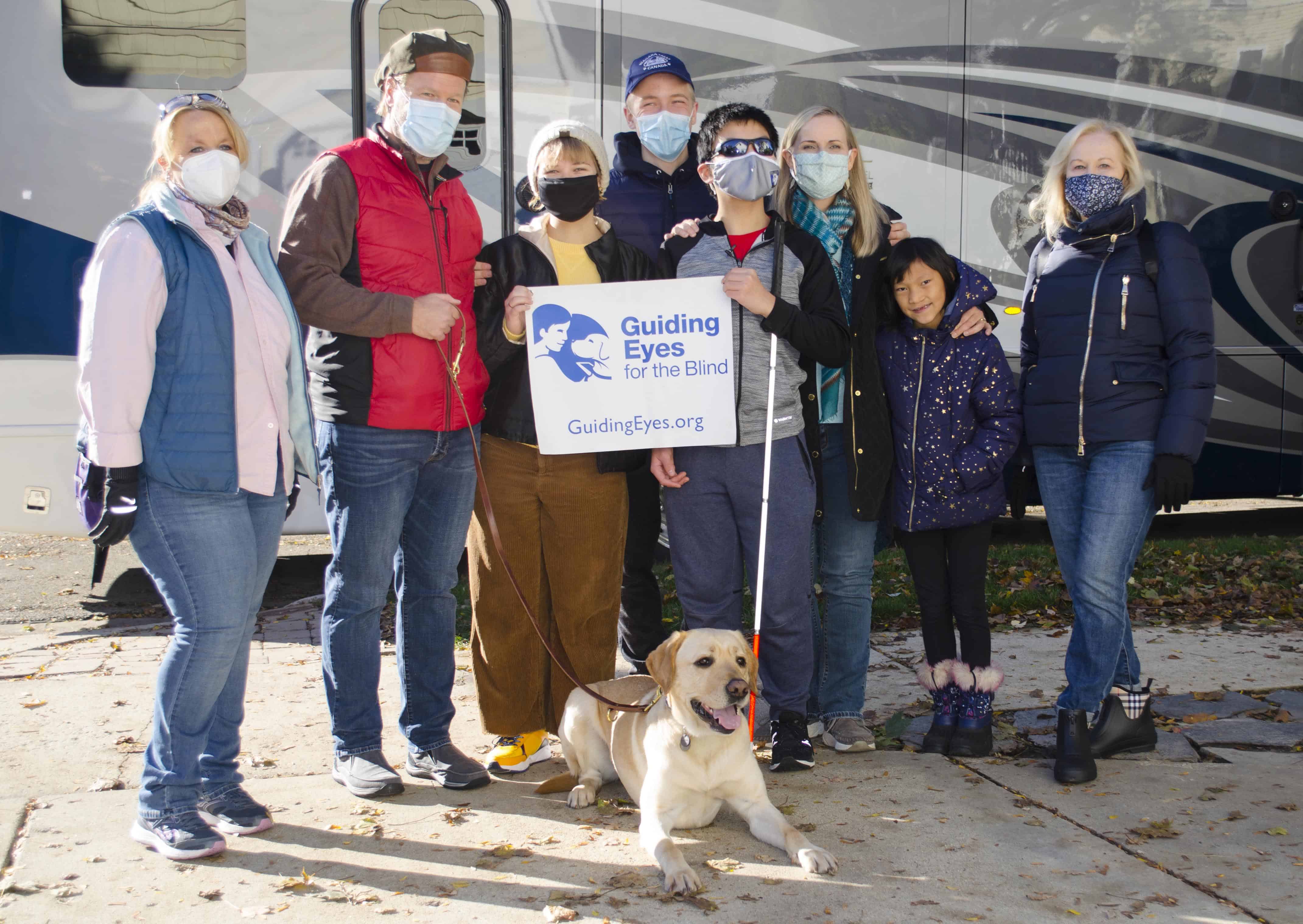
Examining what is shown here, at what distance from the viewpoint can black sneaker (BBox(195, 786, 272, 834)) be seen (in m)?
3.44

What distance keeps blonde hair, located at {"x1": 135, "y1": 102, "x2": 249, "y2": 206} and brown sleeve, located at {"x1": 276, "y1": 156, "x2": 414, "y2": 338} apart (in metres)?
0.25

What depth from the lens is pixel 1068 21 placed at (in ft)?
23.4

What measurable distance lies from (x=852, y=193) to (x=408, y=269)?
173 cm

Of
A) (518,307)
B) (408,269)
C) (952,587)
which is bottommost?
(952,587)

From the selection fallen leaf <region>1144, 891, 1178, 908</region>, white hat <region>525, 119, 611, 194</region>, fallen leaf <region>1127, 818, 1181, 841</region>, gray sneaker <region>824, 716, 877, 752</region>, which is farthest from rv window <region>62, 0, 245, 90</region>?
fallen leaf <region>1144, 891, 1178, 908</region>

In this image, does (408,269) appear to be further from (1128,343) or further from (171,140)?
(1128,343)

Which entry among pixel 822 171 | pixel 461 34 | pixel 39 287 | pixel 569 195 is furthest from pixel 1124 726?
pixel 39 287

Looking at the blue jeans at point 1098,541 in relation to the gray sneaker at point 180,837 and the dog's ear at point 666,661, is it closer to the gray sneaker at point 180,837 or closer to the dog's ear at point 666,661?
the dog's ear at point 666,661

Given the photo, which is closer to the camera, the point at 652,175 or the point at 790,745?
the point at 790,745

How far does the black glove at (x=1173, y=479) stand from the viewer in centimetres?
380

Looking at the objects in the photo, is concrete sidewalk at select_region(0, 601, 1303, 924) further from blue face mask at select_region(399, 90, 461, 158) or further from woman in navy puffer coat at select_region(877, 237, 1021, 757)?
blue face mask at select_region(399, 90, 461, 158)

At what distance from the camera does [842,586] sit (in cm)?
427

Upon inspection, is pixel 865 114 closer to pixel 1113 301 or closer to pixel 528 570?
pixel 1113 301

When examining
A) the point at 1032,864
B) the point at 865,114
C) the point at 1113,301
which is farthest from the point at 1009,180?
the point at 1032,864
